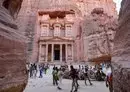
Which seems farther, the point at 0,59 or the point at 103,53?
the point at 103,53

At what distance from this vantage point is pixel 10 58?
209 inches

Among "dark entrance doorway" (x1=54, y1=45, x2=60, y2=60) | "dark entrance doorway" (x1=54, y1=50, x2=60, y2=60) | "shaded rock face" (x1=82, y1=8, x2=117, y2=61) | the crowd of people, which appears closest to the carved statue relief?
the crowd of people

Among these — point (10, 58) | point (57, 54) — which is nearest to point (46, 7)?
point (57, 54)

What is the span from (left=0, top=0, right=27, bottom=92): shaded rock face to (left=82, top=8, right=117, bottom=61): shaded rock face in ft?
126

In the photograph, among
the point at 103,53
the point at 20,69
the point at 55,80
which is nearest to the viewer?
the point at 20,69

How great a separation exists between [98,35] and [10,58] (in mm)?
40958

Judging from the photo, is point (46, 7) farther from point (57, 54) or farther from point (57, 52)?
point (57, 54)

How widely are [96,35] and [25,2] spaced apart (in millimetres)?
24246

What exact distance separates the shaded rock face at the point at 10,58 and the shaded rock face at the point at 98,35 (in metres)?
38.4

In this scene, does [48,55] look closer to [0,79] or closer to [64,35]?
[64,35]

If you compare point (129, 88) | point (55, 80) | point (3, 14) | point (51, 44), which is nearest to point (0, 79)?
point (3, 14)

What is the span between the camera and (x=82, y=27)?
51500 millimetres

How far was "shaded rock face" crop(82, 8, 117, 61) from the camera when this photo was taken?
4422 centimetres

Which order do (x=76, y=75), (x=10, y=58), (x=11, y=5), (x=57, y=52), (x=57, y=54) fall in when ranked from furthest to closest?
(x=57, y=54), (x=57, y=52), (x=76, y=75), (x=11, y=5), (x=10, y=58)
